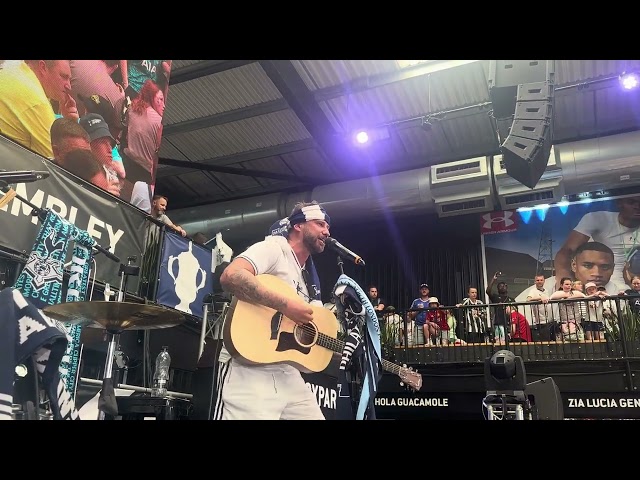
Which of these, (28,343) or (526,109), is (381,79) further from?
(28,343)

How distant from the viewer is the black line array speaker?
488 cm

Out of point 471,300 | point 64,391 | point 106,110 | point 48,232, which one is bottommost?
point 64,391

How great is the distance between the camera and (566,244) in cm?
977

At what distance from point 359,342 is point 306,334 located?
301 millimetres

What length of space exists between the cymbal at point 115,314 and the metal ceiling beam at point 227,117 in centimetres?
702

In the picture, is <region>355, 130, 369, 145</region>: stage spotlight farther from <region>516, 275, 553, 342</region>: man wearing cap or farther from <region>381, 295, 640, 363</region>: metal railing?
<region>516, 275, 553, 342</region>: man wearing cap

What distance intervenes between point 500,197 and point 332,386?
5.26 m

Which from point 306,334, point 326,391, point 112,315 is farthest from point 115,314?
point 326,391

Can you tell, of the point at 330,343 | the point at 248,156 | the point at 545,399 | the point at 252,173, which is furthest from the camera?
the point at 252,173
